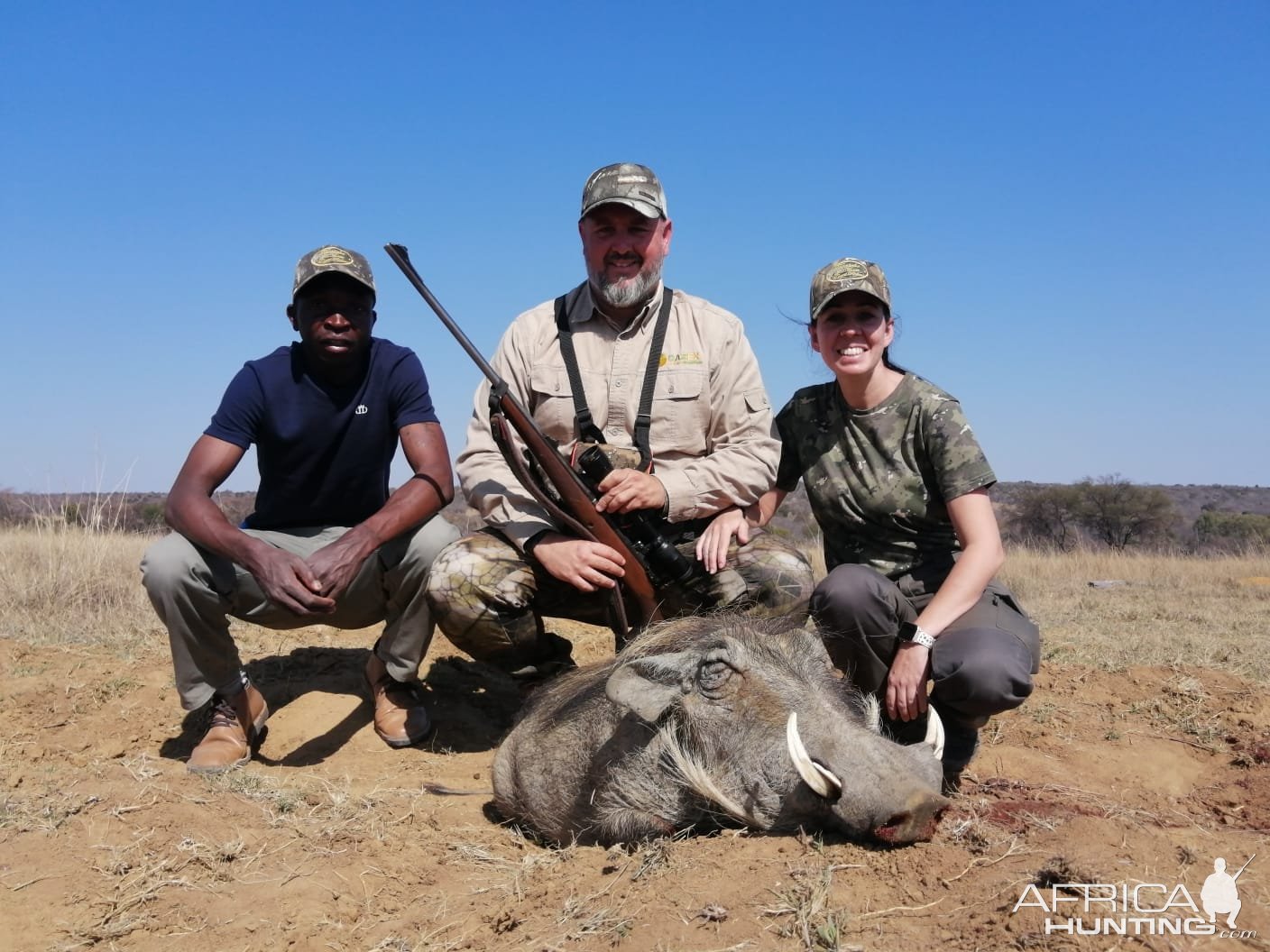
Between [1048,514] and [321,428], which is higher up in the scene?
[321,428]

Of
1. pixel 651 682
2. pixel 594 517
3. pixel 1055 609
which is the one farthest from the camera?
pixel 1055 609

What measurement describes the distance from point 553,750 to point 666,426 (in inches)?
65.8

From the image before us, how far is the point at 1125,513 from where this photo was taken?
23.5 m

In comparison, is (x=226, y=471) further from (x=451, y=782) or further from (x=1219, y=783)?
(x=1219, y=783)

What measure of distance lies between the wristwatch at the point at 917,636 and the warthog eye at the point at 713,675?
71 centimetres

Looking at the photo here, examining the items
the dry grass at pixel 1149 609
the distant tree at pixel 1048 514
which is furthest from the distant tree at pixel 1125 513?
the dry grass at pixel 1149 609

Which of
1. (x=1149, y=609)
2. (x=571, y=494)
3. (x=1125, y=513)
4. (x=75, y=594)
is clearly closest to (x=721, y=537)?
(x=571, y=494)

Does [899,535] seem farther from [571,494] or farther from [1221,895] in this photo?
A: [1221,895]

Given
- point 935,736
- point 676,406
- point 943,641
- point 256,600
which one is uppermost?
point 676,406

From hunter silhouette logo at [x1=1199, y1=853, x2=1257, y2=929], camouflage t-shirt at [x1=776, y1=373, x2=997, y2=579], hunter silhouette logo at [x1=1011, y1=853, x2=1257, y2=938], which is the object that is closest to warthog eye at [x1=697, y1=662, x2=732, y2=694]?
hunter silhouette logo at [x1=1011, y1=853, x2=1257, y2=938]

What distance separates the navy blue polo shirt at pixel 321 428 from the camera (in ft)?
14.6

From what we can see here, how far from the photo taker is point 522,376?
179 inches

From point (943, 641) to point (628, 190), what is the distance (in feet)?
7.98

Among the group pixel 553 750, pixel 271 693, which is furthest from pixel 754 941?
pixel 271 693
